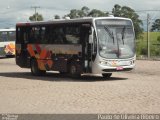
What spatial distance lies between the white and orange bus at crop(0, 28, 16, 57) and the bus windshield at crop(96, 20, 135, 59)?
87.5 feet

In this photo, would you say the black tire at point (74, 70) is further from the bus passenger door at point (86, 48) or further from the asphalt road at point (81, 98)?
the asphalt road at point (81, 98)

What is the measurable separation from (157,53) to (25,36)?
2264 centimetres

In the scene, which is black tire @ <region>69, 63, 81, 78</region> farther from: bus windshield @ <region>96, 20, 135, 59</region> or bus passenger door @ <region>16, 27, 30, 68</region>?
bus passenger door @ <region>16, 27, 30, 68</region>

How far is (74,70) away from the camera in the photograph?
2391cm

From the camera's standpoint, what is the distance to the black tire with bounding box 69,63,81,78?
23578 millimetres

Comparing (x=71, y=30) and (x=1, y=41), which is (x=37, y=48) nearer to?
(x=71, y=30)

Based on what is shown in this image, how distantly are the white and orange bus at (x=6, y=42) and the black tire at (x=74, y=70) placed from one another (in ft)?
82.3

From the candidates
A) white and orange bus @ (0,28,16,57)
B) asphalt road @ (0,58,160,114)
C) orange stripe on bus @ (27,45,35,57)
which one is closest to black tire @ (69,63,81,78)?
asphalt road @ (0,58,160,114)

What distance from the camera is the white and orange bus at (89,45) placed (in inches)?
888

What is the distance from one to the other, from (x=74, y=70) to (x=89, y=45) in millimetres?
1830

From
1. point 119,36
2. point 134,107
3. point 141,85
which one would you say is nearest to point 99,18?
point 119,36

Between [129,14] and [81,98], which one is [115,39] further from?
[129,14]

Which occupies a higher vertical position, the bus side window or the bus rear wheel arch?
the bus side window

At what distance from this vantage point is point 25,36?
28391mm
